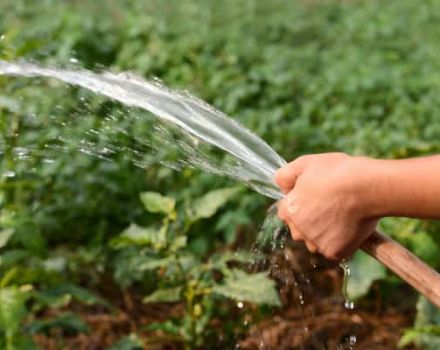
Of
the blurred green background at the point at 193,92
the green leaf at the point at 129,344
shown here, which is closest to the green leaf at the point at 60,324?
the blurred green background at the point at 193,92

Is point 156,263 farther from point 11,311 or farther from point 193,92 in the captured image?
point 193,92

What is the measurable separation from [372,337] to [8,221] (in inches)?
46.5

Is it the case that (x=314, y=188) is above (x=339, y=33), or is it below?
below

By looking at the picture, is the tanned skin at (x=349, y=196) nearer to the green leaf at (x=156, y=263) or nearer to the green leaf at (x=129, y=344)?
the green leaf at (x=156, y=263)

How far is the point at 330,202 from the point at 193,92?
3216 millimetres

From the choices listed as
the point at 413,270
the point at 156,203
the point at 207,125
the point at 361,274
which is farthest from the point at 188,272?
the point at 413,270

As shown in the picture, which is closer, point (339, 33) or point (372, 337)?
point (372, 337)

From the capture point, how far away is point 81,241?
13.5 feet

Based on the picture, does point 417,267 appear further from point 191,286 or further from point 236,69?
point 236,69

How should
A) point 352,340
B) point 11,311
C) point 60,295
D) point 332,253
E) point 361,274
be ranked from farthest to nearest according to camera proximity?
point 352,340
point 361,274
point 60,295
point 11,311
point 332,253

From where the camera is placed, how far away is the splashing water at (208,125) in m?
2.39

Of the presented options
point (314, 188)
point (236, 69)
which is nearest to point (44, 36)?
point (236, 69)

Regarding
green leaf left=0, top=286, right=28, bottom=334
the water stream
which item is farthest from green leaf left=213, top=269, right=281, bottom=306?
green leaf left=0, top=286, right=28, bottom=334

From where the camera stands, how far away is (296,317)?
12.0ft
